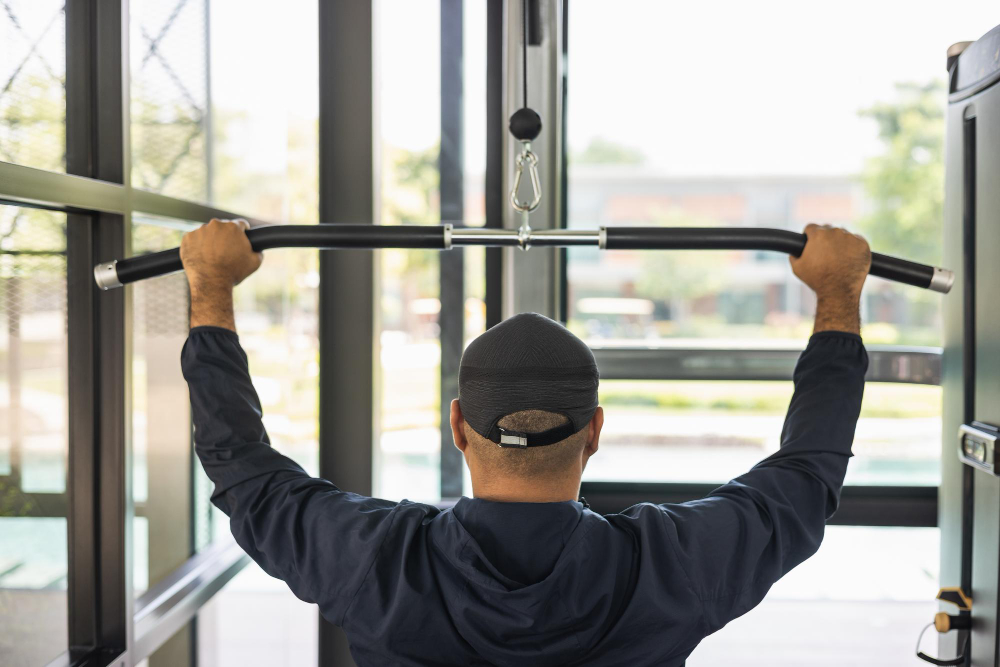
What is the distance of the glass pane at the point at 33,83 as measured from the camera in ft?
3.46

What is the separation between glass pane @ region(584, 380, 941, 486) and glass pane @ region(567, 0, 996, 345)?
136 mm

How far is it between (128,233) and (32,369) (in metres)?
0.26

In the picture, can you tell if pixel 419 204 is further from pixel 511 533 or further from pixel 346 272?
pixel 511 533

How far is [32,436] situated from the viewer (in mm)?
1166

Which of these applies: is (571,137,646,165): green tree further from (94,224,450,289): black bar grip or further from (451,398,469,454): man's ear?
(451,398,469,454): man's ear

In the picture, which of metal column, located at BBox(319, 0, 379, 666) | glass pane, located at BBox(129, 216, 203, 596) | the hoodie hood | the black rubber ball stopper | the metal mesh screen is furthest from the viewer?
metal column, located at BBox(319, 0, 379, 666)

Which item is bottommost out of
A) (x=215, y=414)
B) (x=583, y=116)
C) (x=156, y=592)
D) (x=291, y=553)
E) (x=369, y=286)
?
(x=156, y=592)

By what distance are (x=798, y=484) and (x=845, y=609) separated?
1.08 m

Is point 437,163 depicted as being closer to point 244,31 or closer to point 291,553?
point 244,31

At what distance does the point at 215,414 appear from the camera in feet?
3.87

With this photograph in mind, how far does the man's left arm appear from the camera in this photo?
43.4 inches

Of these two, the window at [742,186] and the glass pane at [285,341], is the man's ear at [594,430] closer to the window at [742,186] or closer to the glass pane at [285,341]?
the window at [742,186]

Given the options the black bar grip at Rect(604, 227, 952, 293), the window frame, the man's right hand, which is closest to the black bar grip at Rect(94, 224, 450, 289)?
the window frame

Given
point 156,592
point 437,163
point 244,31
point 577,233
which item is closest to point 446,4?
point 437,163
